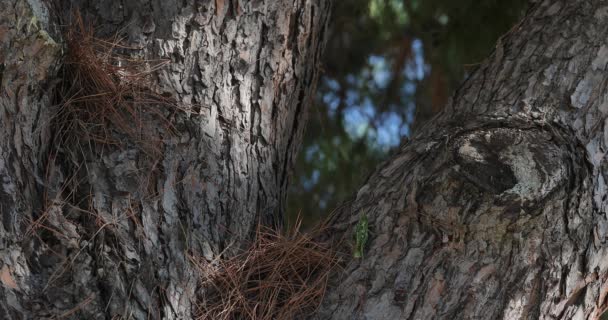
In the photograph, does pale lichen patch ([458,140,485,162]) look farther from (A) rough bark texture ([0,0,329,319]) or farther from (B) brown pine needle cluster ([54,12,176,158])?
(B) brown pine needle cluster ([54,12,176,158])

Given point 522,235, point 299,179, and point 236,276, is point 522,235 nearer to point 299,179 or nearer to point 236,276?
point 236,276

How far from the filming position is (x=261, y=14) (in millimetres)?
1917

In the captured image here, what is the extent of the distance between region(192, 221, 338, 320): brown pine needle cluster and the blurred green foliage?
1.47 meters

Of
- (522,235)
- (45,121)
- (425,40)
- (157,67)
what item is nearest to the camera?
(522,235)

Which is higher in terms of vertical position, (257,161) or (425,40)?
(425,40)

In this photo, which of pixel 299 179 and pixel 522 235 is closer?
pixel 522 235

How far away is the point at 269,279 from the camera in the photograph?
183cm

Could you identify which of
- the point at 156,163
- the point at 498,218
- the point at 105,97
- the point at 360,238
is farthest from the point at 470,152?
the point at 105,97

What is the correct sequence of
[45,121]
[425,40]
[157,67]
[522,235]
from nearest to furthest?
[522,235], [45,121], [157,67], [425,40]

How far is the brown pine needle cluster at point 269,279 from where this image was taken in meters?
1.76

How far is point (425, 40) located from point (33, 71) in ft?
7.17

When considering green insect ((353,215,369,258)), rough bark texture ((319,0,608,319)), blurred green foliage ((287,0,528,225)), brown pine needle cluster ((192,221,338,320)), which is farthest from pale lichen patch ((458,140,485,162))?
blurred green foliage ((287,0,528,225))

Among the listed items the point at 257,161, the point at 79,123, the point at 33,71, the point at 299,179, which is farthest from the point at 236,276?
the point at 299,179

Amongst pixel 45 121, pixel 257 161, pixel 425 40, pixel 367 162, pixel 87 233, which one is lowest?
pixel 87 233
